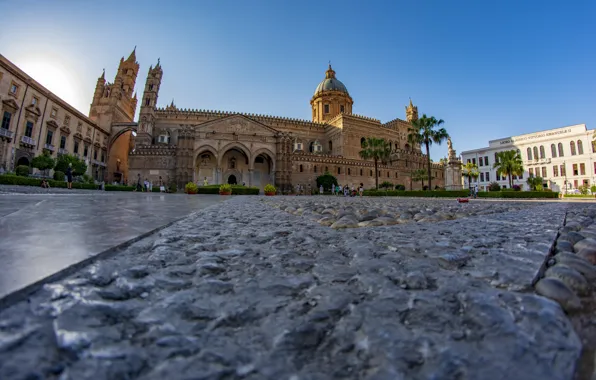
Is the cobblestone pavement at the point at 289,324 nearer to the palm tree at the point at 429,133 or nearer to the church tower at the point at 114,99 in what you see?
the palm tree at the point at 429,133

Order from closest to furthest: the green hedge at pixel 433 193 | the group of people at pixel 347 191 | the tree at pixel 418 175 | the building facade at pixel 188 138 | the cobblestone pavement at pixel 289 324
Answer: the cobblestone pavement at pixel 289 324 → the green hedge at pixel 433 193 → the building facade at pixel 188 138 → the group of people at pixel 347 191 → the tree at pixel 418 175

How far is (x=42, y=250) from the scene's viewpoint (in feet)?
4.19

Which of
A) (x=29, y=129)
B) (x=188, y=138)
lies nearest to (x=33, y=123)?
(x=29, y=129)

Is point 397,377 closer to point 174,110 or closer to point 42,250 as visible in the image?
point 42,250

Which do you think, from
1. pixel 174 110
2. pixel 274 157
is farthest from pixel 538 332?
pixel 174 110

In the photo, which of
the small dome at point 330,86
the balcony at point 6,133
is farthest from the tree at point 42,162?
the small dome at point 330,86

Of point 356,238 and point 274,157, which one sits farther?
point 274,157

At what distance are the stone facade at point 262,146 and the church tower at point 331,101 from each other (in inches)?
7.0

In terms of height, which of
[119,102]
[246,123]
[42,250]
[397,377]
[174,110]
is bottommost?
[397,377]

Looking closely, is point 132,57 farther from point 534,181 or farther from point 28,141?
point 534,181

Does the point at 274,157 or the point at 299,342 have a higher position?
the point at 274,157

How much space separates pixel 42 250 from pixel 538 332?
70.3 inches

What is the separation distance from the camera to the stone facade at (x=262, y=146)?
3544 centimetres

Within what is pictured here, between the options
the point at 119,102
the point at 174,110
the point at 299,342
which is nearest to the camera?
the point at 299,342
